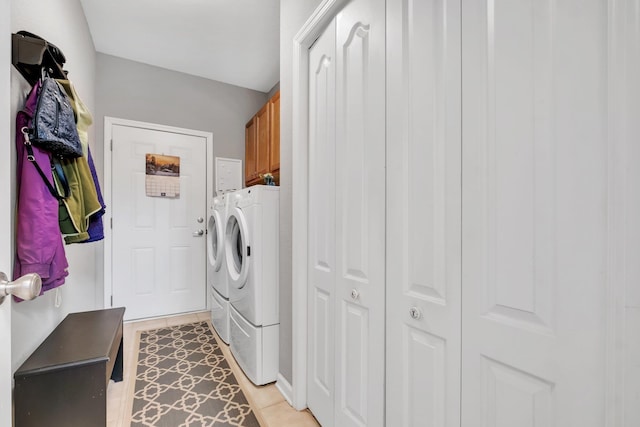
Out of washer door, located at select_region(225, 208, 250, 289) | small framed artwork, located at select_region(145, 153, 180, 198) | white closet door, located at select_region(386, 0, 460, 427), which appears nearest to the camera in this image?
white closet door, located at select_region(386, 0, 460, 427)

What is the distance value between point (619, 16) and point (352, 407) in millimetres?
1452

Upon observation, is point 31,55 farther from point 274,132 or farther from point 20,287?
point 274,132

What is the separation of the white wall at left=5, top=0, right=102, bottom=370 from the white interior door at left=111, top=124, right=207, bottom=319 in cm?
26

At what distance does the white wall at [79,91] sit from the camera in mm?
1162

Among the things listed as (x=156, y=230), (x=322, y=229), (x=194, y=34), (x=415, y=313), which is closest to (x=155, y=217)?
(x=156, y=230)

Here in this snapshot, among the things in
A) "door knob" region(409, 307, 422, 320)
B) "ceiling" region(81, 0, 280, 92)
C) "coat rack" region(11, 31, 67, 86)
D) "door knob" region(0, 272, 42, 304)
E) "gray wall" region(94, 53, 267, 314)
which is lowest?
"door knob" region(409, 307, 422, 320)

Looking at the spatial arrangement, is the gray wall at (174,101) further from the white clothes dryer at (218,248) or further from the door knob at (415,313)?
the door knob at (415,313)

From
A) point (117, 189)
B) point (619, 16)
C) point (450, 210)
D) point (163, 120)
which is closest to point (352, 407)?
point (450, 210)

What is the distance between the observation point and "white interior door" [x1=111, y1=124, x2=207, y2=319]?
9.50 feet

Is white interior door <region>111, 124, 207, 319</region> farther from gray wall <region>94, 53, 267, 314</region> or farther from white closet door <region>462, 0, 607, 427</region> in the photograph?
white closet door <region>462, 0, 607, 427</region>

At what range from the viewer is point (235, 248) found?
2186 millimetres

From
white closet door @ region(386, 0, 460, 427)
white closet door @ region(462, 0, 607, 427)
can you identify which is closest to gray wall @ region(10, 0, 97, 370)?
white closet door @ region(386, 0, 460, 427)

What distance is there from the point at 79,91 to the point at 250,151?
159 cm

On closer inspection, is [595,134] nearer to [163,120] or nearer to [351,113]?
[351,113]
